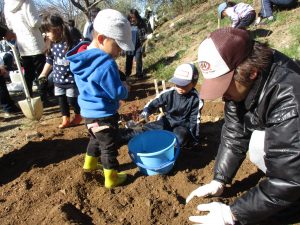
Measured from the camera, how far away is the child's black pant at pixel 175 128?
3.52 meters

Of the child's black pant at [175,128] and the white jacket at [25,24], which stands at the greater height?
the white jacket at [25,24]

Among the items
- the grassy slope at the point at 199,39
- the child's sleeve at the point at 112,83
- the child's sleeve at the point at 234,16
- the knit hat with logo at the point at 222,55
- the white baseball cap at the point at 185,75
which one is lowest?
the grassy slope at the point at 199,39

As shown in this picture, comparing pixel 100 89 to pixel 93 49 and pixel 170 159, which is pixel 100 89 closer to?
pixel 93 49

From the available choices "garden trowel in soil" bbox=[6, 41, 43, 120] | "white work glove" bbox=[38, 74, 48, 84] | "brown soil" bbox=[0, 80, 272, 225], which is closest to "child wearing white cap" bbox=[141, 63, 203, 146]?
"brown soil" bbox=[0, 80, 272, 225]

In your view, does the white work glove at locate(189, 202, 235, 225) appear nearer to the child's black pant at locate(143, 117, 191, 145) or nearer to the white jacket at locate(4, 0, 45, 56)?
the child's black pant at locate(143, 117, 191, 145)

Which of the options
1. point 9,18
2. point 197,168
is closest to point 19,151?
point 197,168

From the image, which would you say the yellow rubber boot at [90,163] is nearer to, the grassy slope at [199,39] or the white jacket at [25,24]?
the white jacket at [25,24]

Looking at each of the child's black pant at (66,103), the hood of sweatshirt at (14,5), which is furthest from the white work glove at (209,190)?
the hood of sweatshirt at (14,5)

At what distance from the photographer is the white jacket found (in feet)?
16.6

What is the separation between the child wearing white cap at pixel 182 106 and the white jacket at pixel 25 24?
2.48 m

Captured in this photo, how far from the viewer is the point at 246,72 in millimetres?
1759

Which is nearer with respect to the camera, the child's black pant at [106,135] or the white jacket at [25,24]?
the child's black pant at [106,135]

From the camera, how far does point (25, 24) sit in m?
5.16

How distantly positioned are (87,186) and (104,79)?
3.30 feet
